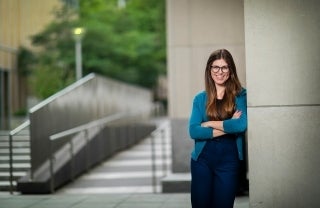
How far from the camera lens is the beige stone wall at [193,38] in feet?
35.9

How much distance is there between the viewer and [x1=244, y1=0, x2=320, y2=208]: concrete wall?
16.8 ft

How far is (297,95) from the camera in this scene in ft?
16.9

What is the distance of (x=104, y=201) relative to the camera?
9156mm

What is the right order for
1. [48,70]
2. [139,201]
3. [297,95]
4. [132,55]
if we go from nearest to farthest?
1. [297,95]
2. [139,201]
3. [48,70]
4. [132,55]

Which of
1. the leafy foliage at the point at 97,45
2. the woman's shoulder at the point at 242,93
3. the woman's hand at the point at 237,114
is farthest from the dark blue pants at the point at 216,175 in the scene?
the leafy foliage at the point at 97,45

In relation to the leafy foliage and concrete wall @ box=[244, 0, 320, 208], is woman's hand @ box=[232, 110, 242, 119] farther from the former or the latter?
the leafy foliage

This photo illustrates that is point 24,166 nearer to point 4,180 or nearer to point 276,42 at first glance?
point 4,180

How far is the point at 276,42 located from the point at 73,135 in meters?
9.36

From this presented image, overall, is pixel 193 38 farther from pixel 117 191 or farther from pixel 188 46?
pixel 117 191

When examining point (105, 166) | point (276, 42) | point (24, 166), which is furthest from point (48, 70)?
point (276, 42)

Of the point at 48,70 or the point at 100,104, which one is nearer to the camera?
the point at 100,104

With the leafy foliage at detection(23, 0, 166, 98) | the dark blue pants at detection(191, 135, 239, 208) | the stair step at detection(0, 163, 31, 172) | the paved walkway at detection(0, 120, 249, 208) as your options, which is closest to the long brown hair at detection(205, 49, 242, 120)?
the dark blue pants at detection(191, 135, 239, 208)

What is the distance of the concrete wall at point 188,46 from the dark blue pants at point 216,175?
633 cm

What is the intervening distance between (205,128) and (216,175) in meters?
0.37
